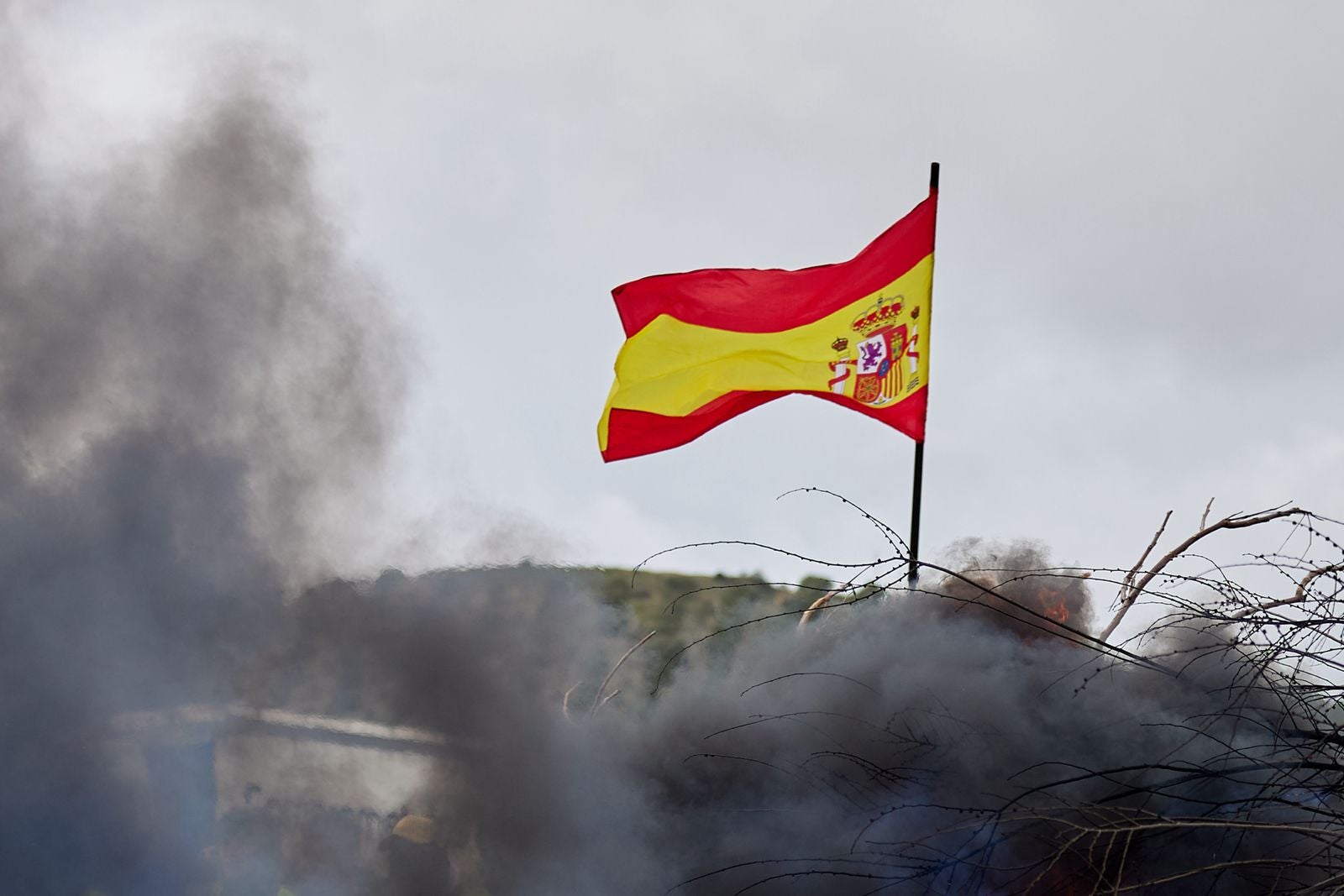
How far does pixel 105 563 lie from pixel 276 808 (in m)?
3.65

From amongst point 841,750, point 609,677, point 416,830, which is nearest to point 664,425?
point 609,677

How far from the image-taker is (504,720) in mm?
15805

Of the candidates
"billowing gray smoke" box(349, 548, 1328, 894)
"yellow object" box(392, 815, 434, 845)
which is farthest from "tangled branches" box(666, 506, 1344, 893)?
"yellow object" box(392, 815, 434, 845)

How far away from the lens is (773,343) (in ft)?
52.5

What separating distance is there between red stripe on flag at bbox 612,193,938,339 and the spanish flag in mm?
12

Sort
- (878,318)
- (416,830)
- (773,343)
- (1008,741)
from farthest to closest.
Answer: (416,830) < (773,343) < (878,318) < (1008,741)

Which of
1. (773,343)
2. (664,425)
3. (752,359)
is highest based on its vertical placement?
(773,343)

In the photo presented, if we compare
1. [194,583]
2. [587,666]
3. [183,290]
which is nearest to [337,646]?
[194,583]

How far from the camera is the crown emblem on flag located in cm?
1541

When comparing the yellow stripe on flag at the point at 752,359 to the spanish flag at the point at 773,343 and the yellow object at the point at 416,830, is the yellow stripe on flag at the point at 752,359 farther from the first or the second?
the yellow object at the point at 416,830

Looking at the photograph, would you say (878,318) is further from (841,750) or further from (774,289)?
(841,750)

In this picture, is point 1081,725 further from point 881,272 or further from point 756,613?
point 881,272

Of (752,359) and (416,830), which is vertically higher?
(752,359)

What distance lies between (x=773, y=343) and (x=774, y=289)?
64cm
